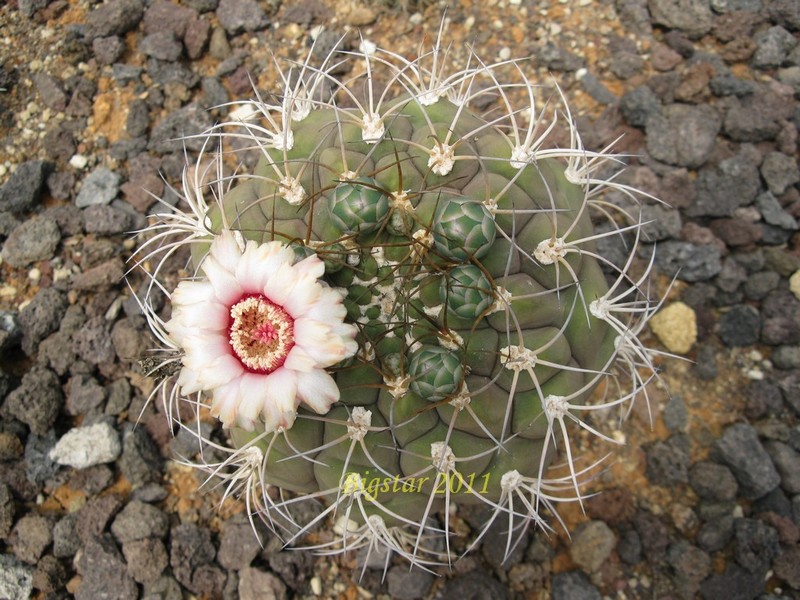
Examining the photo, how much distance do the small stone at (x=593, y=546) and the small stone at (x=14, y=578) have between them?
1824mm

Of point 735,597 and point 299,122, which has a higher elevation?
point 299,122

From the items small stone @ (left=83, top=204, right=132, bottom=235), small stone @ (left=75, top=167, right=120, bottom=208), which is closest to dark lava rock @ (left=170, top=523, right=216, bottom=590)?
small stone @ (left=83, top=204, right=132, bottom=235)

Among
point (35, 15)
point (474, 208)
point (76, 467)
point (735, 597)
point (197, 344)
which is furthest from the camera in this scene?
point (35, 15)

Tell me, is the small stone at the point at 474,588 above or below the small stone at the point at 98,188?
below

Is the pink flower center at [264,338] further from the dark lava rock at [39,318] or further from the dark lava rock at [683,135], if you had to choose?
the dark lava rock at [683,135]

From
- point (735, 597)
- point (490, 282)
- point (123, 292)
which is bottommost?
point (735, 597)

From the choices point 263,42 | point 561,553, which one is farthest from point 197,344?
point 263,42

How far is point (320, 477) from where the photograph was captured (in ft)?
5.42

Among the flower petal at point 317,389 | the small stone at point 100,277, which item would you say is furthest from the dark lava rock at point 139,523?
the flower petal at point 317,389

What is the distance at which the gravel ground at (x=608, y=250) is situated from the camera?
7.81 feet

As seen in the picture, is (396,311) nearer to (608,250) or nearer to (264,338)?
(264,338)

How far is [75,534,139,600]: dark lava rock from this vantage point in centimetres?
231

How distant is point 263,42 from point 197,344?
7.23 feet

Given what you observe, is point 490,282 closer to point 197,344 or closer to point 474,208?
Answer: point 474,208
